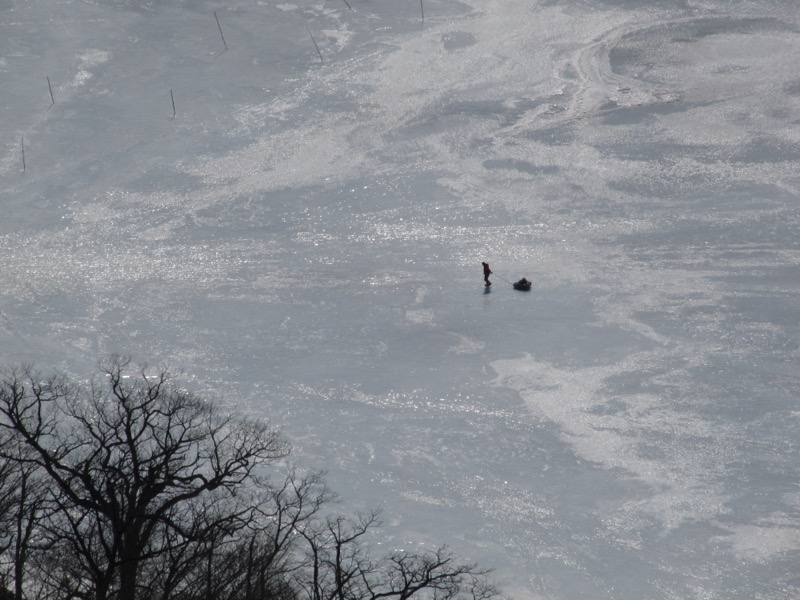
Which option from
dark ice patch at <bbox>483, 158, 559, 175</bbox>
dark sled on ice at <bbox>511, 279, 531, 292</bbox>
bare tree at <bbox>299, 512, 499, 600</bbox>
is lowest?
bare tree at <bbox>299, 512, 499, 600</bbox>

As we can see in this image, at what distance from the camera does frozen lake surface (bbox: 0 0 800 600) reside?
63.3ft

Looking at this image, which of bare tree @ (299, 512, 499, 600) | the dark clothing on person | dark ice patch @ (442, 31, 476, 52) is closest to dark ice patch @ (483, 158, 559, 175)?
the dark clothing on person

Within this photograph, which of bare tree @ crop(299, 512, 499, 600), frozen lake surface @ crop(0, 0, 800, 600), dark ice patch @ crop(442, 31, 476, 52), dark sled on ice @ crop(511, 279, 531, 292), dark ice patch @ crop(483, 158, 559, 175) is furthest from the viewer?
dark ice patch @ crop(442, 31, 476, 52)

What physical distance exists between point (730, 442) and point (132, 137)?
20044 mm

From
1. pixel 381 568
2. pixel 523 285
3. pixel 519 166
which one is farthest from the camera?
pixel 519 166

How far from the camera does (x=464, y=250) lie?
1081 inches

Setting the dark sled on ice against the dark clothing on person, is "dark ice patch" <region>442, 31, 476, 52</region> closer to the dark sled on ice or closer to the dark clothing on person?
the dark clothing on person

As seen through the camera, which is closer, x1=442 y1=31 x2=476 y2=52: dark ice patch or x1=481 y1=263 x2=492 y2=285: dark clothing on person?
x1=481 y1=263 x2=492 y2=285: dark clothing on person

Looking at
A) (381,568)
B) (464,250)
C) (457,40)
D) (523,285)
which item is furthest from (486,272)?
(457,40)

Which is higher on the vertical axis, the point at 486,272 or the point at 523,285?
the point at 486,272

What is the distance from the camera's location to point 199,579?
13375mm

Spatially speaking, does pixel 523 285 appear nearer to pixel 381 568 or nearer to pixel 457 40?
pixel 381 568

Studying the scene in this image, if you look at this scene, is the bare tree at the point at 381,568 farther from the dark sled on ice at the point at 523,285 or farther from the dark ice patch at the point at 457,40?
the dark ice patch at the point at 457,40

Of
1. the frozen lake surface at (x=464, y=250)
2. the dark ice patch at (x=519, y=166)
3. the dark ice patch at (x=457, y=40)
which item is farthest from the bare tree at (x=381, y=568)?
the dark ice patch at (x=457, y=40)
